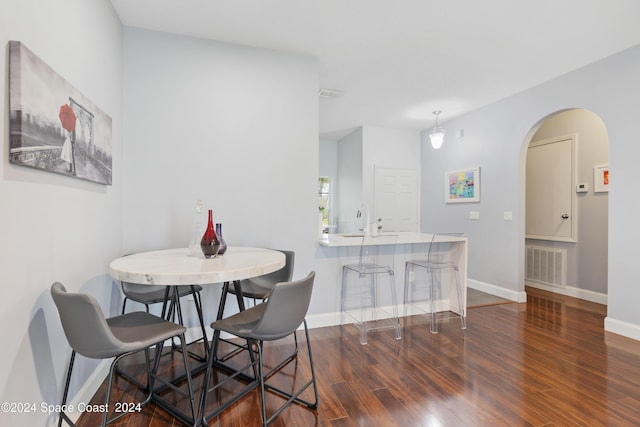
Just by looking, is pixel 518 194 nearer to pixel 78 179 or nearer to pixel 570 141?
pixel 570 141

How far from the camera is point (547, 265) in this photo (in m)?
4.46

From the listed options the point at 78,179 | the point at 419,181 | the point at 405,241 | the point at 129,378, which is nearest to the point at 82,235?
the point at 78,179

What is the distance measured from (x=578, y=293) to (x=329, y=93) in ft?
13.8

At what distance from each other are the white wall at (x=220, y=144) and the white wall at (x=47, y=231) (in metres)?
0.41

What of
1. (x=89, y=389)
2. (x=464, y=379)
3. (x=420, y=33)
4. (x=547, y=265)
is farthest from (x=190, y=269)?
(x=547, y=265)

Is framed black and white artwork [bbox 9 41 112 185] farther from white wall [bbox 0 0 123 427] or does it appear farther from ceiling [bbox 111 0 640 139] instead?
ceiling [bbox 111 0 640 139]

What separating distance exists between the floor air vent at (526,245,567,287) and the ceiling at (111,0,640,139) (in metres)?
2.34

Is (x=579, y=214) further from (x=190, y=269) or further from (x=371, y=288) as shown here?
(x=190, y=269)

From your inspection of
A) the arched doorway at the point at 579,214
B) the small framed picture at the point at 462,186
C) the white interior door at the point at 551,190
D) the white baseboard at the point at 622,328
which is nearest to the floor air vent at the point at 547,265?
the arched doorway at the point at 579,214

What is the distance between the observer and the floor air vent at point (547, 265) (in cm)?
426

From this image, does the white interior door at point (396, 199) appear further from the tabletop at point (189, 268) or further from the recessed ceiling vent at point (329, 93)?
the tabletop at point (189, 268)

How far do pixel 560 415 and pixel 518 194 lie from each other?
289 centimetres

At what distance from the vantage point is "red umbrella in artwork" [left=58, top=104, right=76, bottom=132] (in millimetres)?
1547

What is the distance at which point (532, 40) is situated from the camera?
109 inches
